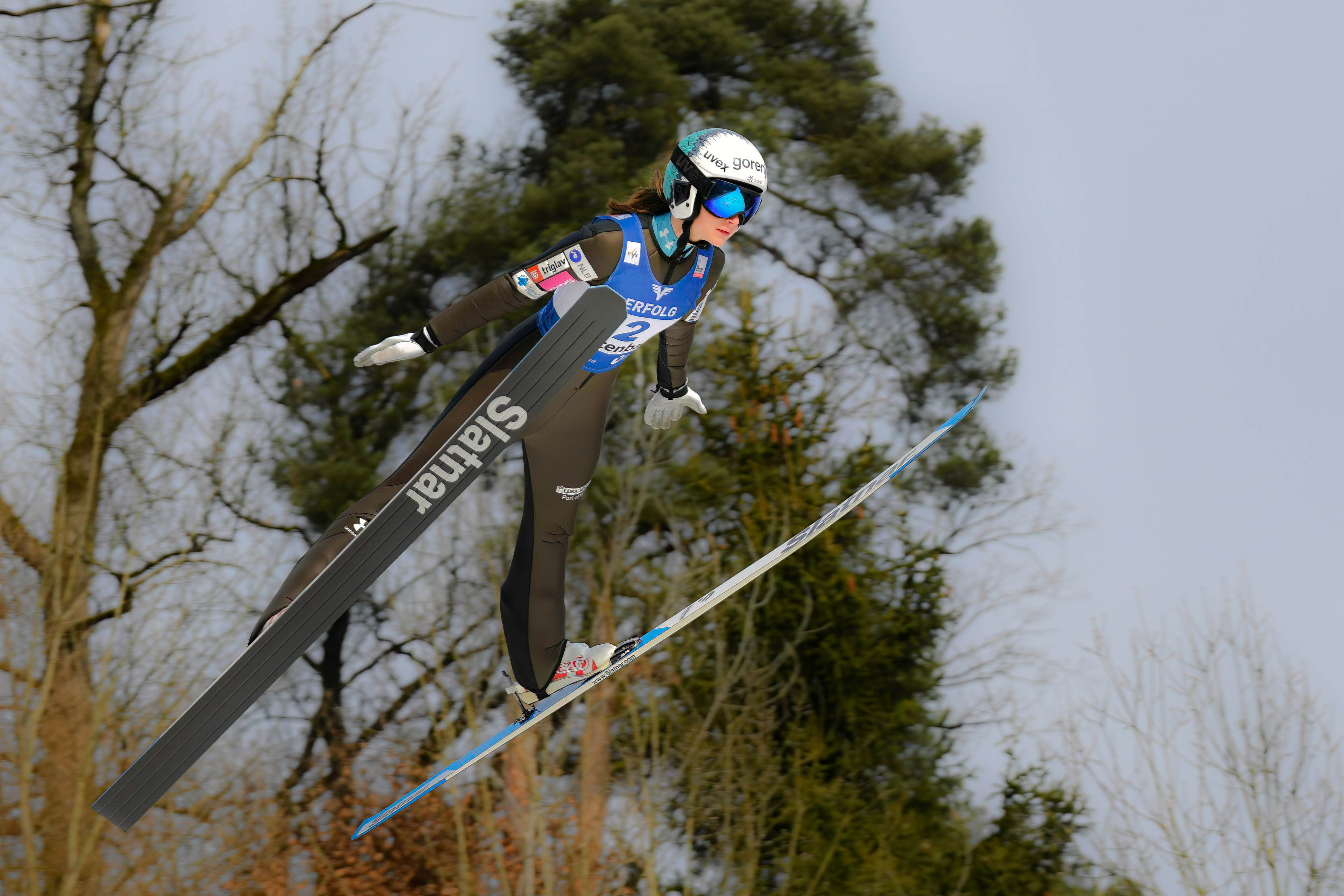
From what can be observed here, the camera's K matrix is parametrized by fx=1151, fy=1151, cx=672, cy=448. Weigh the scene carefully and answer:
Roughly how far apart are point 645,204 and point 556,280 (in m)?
0.37

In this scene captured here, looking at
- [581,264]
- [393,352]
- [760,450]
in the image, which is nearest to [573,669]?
[393,352]

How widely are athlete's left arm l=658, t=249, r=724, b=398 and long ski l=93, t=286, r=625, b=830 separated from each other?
0.52m

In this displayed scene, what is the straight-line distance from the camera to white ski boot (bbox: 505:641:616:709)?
3939 millimetres

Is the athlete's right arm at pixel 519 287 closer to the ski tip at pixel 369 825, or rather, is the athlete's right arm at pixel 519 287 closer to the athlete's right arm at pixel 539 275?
the athlete's right arm at pixel 539 275

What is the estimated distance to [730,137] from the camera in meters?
3.30

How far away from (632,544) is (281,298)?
4.99 meters

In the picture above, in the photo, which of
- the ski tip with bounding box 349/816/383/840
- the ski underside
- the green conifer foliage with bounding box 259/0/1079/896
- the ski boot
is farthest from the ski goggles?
the green conifer foliage with bounding box 259/0/1079/896

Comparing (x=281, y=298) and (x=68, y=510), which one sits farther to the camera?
(x=281, y=298)

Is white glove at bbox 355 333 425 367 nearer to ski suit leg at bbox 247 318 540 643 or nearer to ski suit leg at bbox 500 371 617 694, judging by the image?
ski suit leg at bbox 247 318 540 643

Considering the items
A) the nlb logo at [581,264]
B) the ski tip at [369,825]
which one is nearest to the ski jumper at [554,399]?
the nlb logo at [581,264]

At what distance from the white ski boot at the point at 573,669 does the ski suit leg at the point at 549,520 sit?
0.11 ft

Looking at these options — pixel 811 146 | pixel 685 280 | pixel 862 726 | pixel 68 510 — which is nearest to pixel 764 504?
pixel 862 726

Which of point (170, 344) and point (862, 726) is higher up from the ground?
point (170, 344)

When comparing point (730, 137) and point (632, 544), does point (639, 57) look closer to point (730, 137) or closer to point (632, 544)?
point (632, 544)
